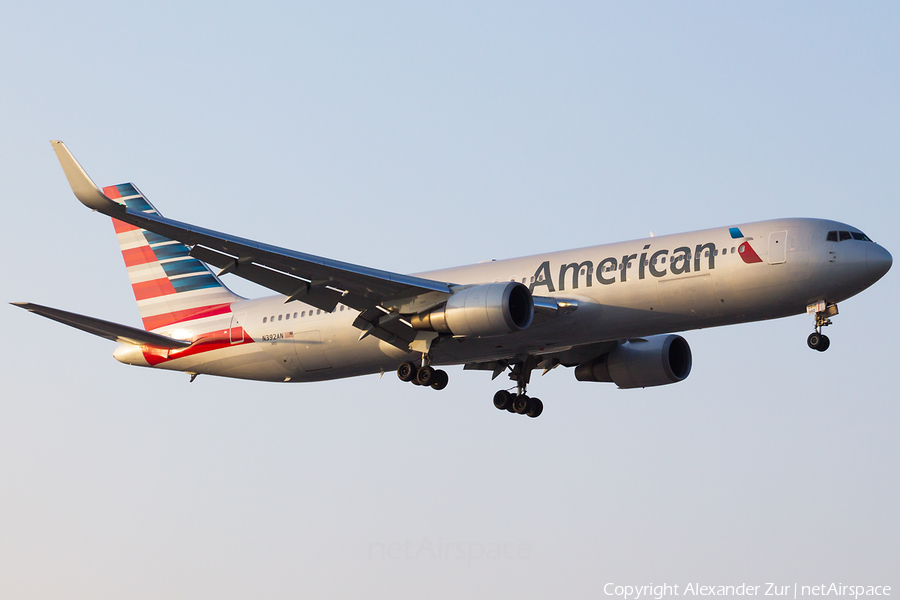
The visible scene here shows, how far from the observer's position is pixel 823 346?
1283 inches

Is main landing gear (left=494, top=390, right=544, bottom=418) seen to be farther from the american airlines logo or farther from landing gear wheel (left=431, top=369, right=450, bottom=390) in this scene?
the american airlines logo

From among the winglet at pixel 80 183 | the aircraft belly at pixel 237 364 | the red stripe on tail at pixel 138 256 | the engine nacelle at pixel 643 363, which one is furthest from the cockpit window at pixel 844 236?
the red stripe on tail at pixel 138 256

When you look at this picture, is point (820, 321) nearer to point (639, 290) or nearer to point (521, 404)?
point (639, 290)

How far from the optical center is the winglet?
1105 inches

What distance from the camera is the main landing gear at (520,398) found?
1587 inches

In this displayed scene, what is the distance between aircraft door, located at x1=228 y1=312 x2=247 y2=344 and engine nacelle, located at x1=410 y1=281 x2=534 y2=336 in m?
8.91

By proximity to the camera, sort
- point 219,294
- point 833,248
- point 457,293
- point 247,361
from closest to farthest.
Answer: point 833,248 < point 457,293 < point 247,361 < point 219,294

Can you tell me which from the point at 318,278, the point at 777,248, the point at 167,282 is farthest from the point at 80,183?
the point at 777,248

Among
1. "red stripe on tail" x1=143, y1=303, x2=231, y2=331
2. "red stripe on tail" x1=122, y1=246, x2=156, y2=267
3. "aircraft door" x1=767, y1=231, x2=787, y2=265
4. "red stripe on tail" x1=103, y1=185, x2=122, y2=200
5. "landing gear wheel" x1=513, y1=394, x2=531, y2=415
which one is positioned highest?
"red stripe on tail" x1=103, y1=185, x2=122, y2=200

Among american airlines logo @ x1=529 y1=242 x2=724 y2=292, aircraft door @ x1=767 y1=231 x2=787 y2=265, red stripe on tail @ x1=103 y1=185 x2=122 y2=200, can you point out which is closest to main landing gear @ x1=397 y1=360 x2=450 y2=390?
american airlines logo @ x1=529 y1=242 x2=724 y2=292

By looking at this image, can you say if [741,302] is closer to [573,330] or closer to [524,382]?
[573,330]

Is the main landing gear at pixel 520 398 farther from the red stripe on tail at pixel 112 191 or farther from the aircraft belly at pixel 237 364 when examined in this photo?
the red stripe on tail at pixel 112 191

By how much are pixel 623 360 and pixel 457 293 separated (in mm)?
8993

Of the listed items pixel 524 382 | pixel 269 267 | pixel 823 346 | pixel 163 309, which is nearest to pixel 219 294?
pixel 163 309
